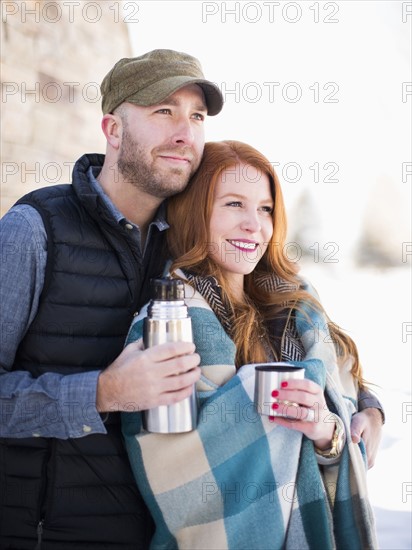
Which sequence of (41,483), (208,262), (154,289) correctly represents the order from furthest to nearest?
(208,262)
(41,483)
(154,289)

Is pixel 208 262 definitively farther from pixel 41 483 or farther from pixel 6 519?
pixel 6 519

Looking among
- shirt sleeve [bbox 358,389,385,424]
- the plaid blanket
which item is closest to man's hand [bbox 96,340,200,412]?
the plaid blanket

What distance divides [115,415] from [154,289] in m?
0.39

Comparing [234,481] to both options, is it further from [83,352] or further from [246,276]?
[246,276]

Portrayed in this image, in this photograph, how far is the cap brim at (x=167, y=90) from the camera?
153 cm

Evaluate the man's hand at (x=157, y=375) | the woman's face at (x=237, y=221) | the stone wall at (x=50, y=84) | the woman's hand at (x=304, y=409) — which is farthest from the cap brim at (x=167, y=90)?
the stone wall at (x=50, y=84)

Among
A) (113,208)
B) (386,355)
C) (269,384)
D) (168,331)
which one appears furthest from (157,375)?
(386,355)

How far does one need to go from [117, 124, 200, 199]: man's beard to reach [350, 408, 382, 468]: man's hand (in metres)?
0.75

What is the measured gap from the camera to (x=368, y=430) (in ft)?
4.96

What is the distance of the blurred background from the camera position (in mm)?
3545

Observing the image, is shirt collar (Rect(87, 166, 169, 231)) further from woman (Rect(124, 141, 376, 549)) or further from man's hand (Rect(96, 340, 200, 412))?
man's hand (Rect(96, 340, 200, 412))

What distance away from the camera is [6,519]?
1354mm

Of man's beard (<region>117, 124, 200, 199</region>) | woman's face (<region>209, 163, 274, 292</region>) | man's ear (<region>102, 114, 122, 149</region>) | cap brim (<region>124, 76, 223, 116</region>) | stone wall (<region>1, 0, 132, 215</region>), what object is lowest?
woman's face (<region>209, 163, 274, 292</region>)

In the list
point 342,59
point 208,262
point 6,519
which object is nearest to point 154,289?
point 208,262
